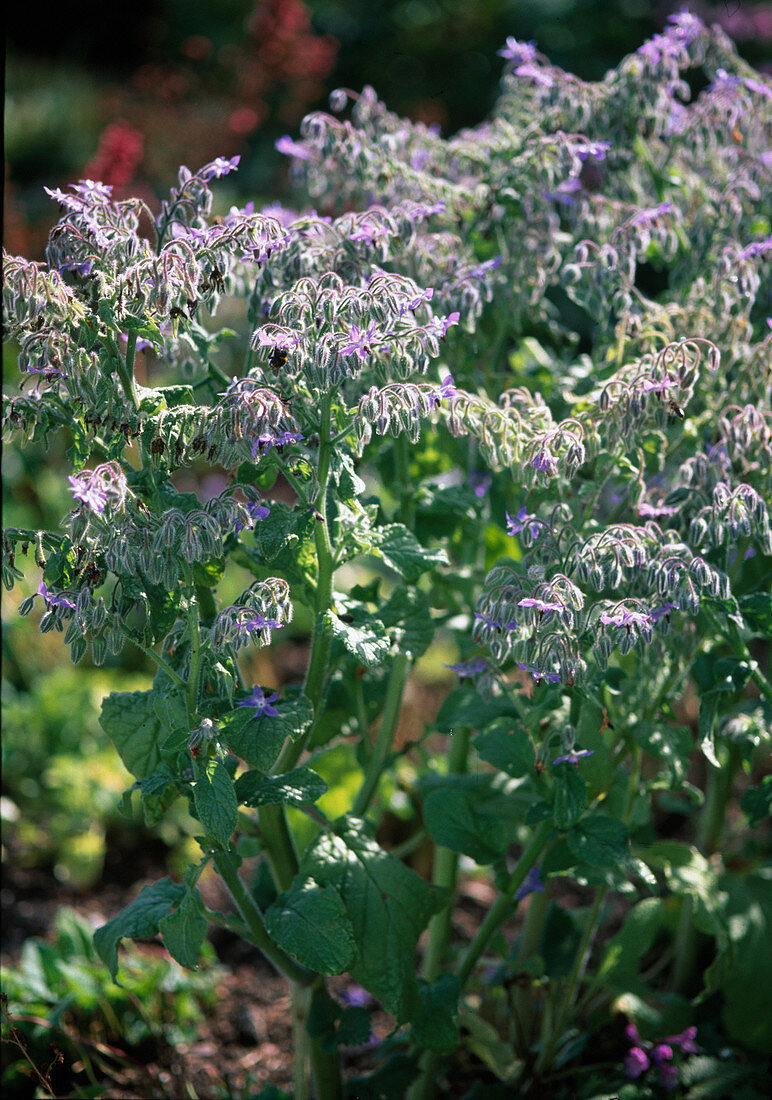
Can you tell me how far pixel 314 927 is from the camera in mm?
1492

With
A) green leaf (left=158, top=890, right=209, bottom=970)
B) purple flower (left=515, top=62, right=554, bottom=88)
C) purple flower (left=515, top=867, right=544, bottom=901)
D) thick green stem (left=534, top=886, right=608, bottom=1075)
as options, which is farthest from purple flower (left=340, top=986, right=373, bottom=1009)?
purple flower (left=515, top=62, right=554, bottom=88)

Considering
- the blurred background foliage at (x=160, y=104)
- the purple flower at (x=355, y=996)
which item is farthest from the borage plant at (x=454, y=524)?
the blurred background foliage at (x=160, y=104)

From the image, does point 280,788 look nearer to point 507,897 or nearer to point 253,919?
point 253,919

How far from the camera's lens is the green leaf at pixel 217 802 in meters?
1.36

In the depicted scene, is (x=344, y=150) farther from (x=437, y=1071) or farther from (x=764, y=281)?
(x=437, y=1071)

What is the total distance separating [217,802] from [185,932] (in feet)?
0.76

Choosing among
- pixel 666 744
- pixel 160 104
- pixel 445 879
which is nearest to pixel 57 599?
pixel 666 744

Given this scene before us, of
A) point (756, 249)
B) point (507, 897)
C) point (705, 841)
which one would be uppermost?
point (756, 249)

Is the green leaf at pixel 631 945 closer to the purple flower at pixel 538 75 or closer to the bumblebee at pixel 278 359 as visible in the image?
the bumblebee at pixel 278 359

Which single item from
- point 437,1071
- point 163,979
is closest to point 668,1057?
point 437,1071

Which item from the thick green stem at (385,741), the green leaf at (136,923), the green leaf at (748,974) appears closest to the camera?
the green leaf at (136,923)

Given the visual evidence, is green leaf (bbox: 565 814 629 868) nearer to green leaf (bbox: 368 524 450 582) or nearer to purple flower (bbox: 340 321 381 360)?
green leaf (bbox: 368 524 450 582)

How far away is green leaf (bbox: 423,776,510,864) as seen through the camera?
5.77 ft

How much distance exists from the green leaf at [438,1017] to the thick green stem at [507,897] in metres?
0.11
